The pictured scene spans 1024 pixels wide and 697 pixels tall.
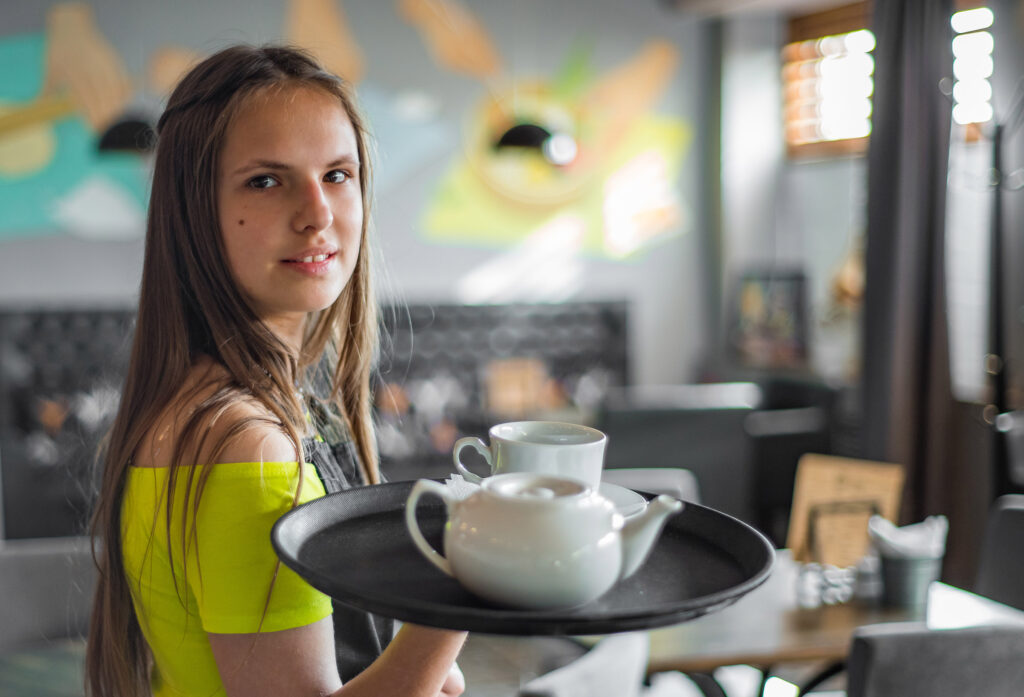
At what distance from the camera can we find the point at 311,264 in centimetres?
101

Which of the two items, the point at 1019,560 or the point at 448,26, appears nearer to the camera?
the point at 1019,560

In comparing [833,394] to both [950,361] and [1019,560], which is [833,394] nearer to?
[950,361]

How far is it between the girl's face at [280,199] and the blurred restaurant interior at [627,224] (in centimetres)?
248

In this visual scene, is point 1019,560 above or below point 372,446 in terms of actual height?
below

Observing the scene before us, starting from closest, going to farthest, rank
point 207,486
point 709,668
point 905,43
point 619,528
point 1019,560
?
point 619,528 → point 207,486 → point 709,668 → point 1019,560 → point 905,43

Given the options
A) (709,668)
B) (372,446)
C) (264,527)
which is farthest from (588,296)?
(264,527)

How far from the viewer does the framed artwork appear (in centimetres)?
562

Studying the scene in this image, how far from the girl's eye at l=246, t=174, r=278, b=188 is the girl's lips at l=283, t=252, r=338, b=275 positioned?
0.08 m

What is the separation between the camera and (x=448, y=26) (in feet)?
18.2

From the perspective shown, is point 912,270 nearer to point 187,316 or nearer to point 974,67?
point 974,67

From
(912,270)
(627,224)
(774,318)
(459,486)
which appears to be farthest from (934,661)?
(627,224)

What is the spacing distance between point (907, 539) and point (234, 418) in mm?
1657

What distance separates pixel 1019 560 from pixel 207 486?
84.7 inches

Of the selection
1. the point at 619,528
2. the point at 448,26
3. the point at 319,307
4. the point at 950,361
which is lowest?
the point at 950,361
